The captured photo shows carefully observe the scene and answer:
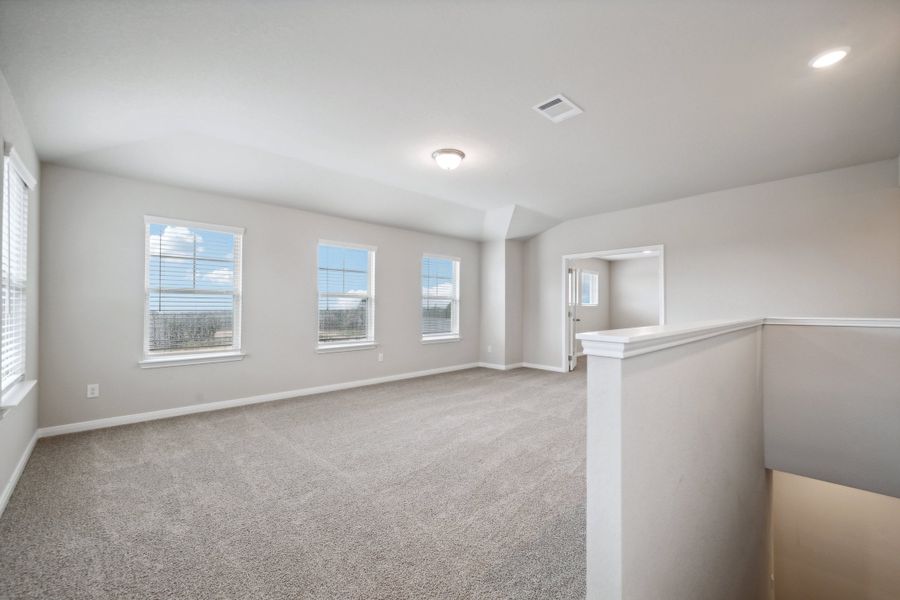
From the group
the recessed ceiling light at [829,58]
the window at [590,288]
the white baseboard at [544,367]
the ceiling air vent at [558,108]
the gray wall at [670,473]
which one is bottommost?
the white baseboard at [544,367]

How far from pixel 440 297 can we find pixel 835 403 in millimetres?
4861

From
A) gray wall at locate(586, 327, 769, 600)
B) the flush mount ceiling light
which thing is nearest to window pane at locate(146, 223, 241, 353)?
the flush mount ceiling light

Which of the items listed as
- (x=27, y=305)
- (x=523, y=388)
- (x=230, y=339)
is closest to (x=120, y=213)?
(x=27, y=305)

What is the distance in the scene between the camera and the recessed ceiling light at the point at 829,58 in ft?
6.99

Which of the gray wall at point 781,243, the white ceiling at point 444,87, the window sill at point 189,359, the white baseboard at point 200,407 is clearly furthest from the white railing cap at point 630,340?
the white baseboard at point 200,407

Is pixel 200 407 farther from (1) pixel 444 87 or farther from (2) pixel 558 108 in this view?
(2) pixel 558 108

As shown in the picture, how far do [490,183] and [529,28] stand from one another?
2678mm

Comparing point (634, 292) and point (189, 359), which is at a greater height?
point (634, 292)

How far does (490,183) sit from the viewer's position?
4.63 metres

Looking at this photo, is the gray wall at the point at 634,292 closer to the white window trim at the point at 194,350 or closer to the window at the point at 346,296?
the window at the point at 346,296

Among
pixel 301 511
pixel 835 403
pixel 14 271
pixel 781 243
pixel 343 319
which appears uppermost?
pixel 781 243

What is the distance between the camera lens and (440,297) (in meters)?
6.52

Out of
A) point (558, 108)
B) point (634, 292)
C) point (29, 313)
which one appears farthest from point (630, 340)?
point (634, 292)

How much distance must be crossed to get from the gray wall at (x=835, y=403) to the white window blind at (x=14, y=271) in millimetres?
5607
